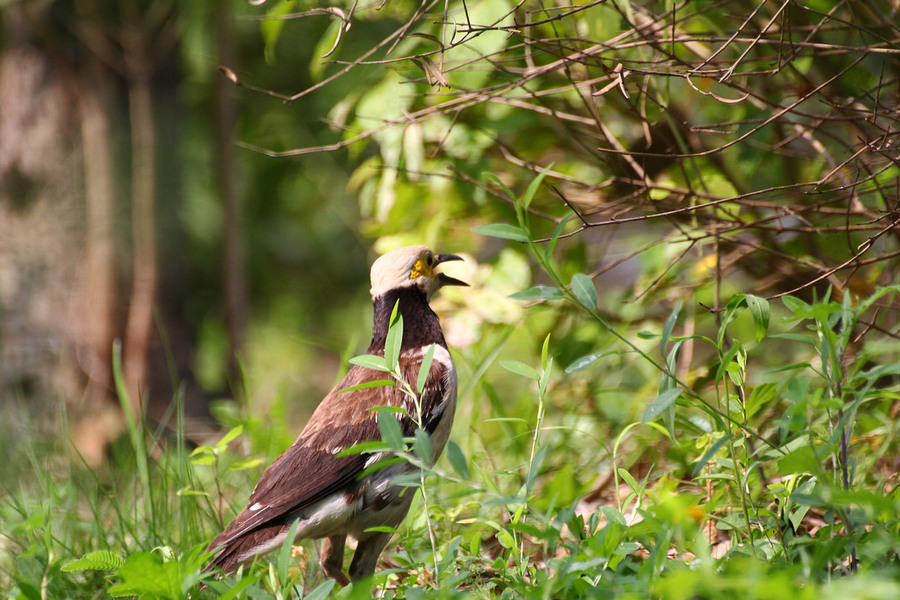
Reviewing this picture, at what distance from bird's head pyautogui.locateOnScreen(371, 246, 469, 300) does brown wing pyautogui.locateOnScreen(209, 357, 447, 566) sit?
1.83 feet

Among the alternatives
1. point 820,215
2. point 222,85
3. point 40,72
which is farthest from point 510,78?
point 40,72

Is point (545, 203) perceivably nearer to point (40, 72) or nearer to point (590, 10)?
point (590, 10)

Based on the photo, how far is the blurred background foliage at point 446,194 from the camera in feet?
10.9

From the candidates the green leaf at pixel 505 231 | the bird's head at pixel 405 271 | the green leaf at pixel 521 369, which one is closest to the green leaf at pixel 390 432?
the green leaf at pixel 521 369

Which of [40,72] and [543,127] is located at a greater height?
[40,72]

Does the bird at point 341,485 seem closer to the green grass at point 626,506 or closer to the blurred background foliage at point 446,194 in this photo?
the green grass at point 626,506

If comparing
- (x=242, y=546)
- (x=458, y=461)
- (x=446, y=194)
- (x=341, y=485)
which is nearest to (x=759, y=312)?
(x=458, y=461)

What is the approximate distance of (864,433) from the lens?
11.7 feet

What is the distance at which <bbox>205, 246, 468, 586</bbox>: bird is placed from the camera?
3.22m

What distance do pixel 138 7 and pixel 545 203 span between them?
4970 mm

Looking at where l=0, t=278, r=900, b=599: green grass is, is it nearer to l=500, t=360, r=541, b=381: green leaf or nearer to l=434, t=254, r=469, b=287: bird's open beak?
l=500, t=360, r=541, b=381: green leaf

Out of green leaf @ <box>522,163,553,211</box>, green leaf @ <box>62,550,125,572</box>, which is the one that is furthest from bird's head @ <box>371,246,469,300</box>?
green leaf @ <box>62,550,125,572</box>

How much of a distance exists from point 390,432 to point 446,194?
259cm

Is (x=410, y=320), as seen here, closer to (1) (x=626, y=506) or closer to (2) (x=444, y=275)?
(2) (x=444, y=275)
